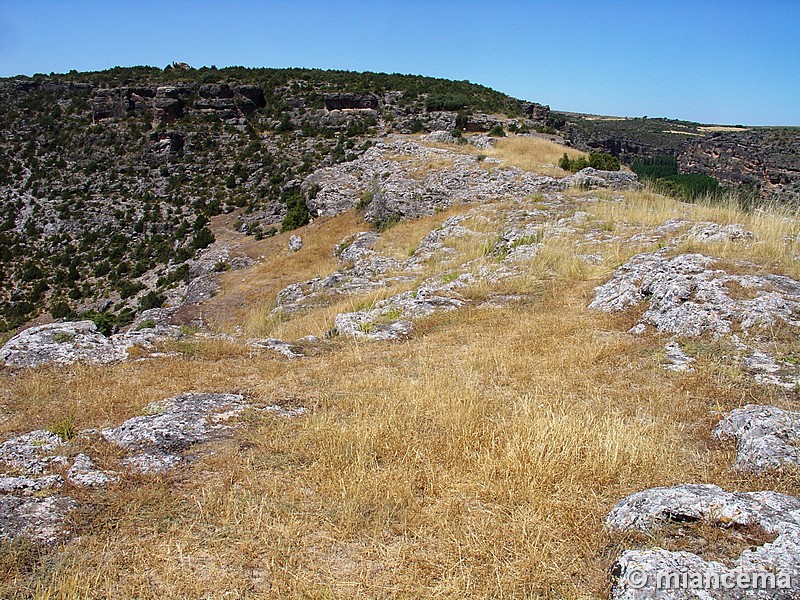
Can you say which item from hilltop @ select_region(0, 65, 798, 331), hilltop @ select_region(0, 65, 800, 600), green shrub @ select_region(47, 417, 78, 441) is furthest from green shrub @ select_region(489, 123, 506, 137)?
green shrub @ select_region(47, 417, 78, 441)

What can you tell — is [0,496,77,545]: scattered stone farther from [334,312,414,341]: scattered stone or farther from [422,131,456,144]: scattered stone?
[422,131,456,144]: scattered stone

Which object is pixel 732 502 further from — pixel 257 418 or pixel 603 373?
pixel 257 418

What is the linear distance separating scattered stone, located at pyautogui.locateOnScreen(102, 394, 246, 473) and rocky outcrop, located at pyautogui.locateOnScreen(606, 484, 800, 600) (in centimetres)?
341

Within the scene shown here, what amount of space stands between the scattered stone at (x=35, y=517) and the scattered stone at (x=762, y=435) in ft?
15.6

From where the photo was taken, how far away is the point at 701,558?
274 centimetres

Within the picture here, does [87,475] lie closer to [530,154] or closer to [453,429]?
[453,429]

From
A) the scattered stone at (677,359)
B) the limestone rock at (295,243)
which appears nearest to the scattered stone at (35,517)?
the scattered stone at (677,359)

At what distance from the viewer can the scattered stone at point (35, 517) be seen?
10.9 feet

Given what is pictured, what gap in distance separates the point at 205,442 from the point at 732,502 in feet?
13.2

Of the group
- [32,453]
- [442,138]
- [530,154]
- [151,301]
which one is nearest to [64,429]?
[32,453]

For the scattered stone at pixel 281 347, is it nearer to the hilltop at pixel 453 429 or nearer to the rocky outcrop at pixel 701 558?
the hilltop at pixel 453 429

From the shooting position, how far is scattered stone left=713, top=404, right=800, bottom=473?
12.6ft

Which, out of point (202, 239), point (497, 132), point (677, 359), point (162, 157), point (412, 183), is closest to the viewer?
point (677, 359)

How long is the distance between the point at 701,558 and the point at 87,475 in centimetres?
413
